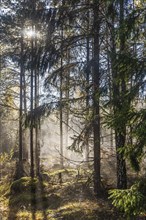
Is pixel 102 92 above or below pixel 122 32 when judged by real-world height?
below

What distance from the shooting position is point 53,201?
10.2m

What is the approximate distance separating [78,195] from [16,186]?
340 centimetres

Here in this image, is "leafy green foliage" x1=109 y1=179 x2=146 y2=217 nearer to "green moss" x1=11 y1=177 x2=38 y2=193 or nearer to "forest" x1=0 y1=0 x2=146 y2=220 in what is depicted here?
"forest" x1=0 y1=0 x2=146 y2=220

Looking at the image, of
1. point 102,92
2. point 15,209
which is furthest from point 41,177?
point 102,92

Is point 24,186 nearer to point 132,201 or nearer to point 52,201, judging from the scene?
point 52,201

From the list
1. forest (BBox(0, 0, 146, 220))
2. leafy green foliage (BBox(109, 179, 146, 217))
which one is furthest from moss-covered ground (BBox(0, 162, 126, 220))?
leafy green foliage (BBox(109, 179, 146, 217))

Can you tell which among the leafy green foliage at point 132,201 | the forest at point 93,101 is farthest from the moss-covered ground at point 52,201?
the leafy green foliage at point 132,201

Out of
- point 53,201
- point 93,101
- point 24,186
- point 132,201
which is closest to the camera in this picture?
point 132,201

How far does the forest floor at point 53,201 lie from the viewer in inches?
326

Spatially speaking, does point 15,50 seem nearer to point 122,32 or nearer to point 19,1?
point 19,1

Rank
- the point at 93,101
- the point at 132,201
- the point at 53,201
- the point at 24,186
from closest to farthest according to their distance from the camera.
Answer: the point at 132,201, the point at 93,101, the point at 53,201, the point at 24,186

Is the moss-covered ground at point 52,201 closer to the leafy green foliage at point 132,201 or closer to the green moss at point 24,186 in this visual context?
the green moss at point 24,186

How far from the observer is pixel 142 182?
511 centimetres

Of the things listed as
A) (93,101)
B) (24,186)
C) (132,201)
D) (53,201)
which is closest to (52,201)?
(53,201)
